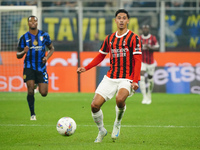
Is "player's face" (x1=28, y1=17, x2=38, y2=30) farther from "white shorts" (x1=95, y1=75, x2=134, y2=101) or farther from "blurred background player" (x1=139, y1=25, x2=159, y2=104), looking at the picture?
"blurred background player" (x1=139, y1=25, x2=159, y2=104)

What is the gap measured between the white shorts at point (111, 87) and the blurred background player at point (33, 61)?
3298 millimetres

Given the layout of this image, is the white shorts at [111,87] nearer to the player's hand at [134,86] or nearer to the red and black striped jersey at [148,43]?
the player's hand at [134,86]

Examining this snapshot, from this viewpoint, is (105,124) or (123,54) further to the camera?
(105,124)

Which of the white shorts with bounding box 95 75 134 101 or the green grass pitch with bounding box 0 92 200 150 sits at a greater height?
the white shorts with bounding box 95 75 134 101

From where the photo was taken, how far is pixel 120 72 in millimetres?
8094

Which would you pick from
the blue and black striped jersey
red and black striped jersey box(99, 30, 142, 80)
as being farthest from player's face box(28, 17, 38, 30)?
red and black striped jersey box(99, 30, 142, 80)

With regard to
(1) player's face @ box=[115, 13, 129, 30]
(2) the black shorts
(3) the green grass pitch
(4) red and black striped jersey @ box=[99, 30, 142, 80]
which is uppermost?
(1) player's face @ box=[115, 13, 129, 30]

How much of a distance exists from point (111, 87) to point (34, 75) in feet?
11.5

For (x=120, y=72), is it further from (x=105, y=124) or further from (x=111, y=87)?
(x=105, y=124)

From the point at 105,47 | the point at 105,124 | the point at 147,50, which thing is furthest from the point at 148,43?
the point at 105,47

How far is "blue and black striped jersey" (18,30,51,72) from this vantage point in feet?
36.4

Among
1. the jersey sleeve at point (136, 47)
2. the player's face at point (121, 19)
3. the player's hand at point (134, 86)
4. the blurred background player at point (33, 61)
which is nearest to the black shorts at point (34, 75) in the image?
the blurred background player at point (33, 61)

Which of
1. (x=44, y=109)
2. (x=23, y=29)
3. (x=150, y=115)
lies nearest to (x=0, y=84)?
(x=23, y=29)

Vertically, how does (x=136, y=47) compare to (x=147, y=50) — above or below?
above
